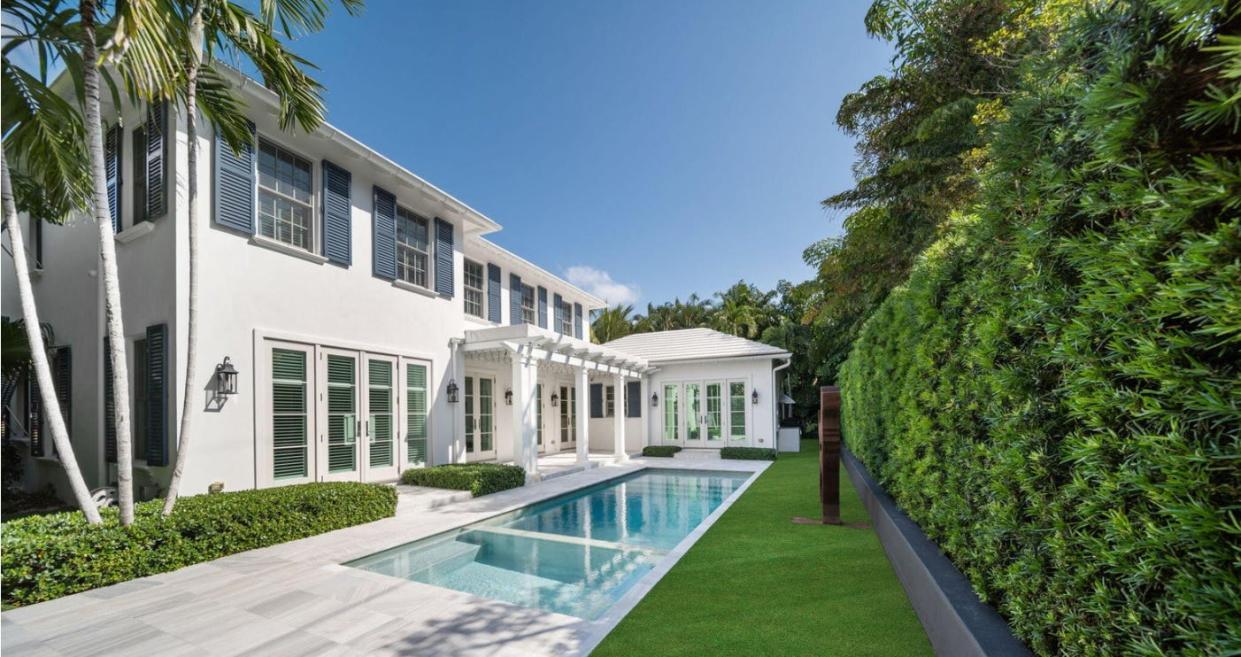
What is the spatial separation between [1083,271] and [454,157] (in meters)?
19.9

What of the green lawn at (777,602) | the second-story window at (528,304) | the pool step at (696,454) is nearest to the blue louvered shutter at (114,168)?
the second-story window at (528,304)

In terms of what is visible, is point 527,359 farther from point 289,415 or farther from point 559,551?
point 559,551

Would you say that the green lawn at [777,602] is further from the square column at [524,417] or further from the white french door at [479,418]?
the white french door at [479,418]

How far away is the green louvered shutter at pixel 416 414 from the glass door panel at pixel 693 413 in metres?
10.7

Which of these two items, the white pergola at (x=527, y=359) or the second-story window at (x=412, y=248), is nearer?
the second-story window at (x=412, y=248)

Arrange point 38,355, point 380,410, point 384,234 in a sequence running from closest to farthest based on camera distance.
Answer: point 38,355
point 380,410
point 384,234

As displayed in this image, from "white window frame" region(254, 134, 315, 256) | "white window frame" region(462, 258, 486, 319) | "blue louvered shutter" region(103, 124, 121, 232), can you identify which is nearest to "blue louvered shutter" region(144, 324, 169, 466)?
"white window frame" region(254, 134, 315, 256)

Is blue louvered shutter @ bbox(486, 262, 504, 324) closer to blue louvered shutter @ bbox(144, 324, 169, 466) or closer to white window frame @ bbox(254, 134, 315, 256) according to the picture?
white window frame @ bbox(254, 134, 315, 256)

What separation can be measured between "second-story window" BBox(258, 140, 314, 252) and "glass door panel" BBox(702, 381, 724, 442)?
46.1 ft

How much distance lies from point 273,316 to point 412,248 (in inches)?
146

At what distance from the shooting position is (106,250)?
588 centimetres

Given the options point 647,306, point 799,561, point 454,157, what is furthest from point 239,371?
point 647,306

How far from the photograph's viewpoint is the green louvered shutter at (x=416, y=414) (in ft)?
36.3

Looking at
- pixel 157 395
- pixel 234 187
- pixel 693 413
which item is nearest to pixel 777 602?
pixel 157 395
